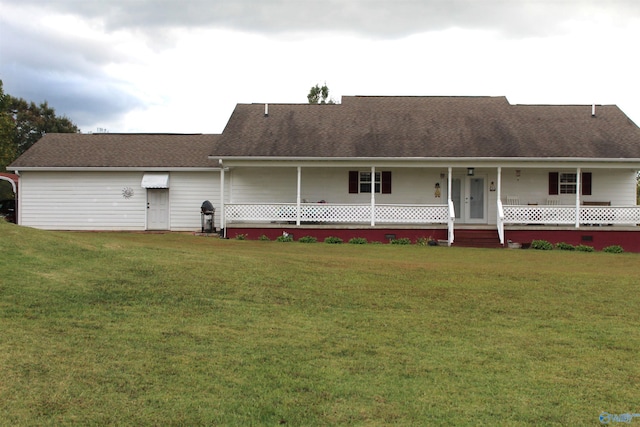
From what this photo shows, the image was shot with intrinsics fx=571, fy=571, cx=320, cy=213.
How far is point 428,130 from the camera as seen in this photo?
2236 centimetres

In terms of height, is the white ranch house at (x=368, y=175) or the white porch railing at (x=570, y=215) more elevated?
the white ranch house at (x=368, y=175)

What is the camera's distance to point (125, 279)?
9.20 metres

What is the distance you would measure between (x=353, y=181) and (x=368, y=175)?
2.16 feet

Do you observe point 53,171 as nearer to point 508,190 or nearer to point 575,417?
point 508,190

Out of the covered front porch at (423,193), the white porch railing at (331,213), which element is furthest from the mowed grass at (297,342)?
the covered front porch at (423,193)

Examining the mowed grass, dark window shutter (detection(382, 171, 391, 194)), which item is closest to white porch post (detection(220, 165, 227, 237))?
dark window shutter (detection(382, 171, 391, 194))

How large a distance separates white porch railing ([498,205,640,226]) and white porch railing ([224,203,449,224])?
2493 millimetres

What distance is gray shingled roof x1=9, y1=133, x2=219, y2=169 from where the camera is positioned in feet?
74.9

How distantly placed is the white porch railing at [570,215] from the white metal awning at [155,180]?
12930 mm

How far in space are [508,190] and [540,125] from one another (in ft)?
9.90

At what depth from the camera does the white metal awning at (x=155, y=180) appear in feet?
73.5

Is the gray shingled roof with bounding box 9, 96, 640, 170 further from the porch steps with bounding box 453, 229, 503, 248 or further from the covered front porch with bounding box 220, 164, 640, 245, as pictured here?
the porch steps with bounding box 453, 229, 503, 248

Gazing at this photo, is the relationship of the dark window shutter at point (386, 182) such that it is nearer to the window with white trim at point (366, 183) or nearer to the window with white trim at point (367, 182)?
the window with white trim at point (367, 182)

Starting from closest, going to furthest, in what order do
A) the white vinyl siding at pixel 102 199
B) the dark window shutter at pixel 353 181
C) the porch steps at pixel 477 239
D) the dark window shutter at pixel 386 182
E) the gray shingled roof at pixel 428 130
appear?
the porch steps at pixel 477 239
the gray shingled roof at pixel 428 130
the dark window shutter at pixel 353 181
the dark window shutter at pixel 386 182
the white vinyl siding at pixel 102 199
